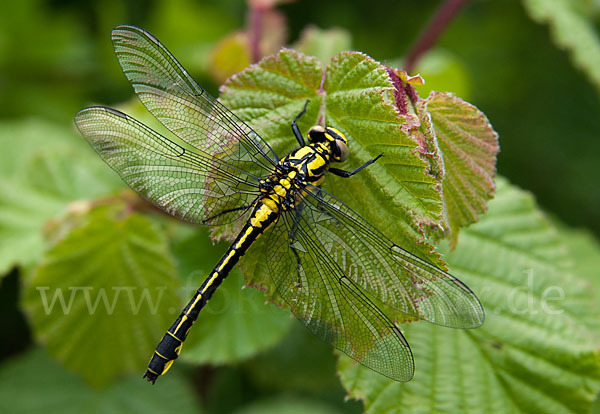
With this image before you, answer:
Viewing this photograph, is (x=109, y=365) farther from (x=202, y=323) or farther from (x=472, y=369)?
(x=472, y=369)

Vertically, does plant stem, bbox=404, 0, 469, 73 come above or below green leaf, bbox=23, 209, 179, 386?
above

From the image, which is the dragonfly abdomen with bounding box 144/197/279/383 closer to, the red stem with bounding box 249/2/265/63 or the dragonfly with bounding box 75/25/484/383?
the dragonfly with bounding box 75/25/484/383

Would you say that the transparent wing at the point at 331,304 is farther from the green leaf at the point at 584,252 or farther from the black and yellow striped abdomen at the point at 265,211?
the green leaf at the point at 584,252

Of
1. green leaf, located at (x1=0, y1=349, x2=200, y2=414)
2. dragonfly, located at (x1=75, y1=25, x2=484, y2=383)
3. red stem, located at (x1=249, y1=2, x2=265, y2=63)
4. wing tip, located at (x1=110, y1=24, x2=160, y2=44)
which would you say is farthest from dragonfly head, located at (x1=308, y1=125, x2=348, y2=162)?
green leaf, located at (x1=0, y1=349, x2=200, y2=414)

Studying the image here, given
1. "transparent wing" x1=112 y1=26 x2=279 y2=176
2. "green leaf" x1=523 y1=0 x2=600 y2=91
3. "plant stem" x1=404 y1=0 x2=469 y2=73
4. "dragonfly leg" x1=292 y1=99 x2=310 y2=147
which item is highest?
"green leaf" x1=523 y1=0 x2=600 y2=91

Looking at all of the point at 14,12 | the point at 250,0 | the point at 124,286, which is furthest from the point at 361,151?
the point at 14,12

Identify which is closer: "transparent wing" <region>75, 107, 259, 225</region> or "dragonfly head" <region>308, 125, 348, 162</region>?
"dragonfly head" <region>308, 125, 348, 162</region>

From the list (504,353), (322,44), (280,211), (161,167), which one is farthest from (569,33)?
(161,167)
